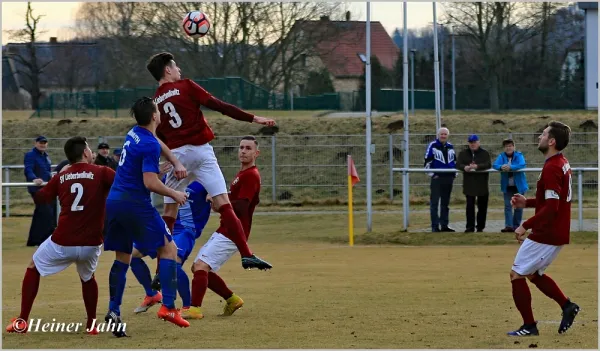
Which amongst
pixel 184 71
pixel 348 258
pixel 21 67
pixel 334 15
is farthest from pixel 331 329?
pixel 21 67

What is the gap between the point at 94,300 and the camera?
9.43 meters

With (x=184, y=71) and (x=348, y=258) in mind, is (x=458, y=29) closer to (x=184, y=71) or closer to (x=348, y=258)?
(x=184, y=71)

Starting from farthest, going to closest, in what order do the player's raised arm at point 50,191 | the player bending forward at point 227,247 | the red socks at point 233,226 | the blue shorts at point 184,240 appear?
the blue shorts at point 184,240, the player bending forward at point 227,247, the red socks at point 233,226, the player's raised arm at point 50,191

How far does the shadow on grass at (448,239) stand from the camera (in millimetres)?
20156

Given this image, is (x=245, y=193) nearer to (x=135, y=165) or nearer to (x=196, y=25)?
(x=135, y=165)

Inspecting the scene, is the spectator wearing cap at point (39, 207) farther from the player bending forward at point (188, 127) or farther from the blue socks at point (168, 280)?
the blue socks at point (168, 280)

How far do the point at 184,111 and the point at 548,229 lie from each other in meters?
3.98

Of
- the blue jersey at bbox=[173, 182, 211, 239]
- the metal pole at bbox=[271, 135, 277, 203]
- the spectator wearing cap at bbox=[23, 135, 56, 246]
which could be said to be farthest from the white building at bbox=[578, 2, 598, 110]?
the blue jersey at bbox=[173, 182, 211, 239]

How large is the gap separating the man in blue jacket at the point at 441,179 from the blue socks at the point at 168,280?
12.9m

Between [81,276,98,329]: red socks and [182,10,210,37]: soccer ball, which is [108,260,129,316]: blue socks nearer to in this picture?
[81,276,98,329]: red socks

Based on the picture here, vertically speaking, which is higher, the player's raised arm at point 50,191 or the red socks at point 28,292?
the player's raised arm at point 50,191

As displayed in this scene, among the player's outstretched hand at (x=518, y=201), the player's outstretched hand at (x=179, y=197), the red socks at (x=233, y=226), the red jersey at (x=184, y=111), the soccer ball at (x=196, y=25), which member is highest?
the soccer ball at (x=196, y=25)

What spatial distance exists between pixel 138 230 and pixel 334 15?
30522 millimetres

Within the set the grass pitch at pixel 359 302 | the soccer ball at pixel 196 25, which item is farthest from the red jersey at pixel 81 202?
the soccer ball at pixel 196 25
